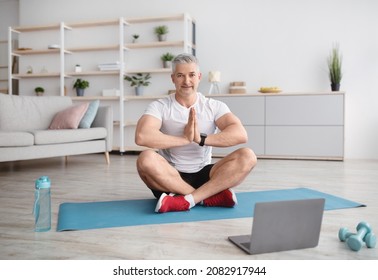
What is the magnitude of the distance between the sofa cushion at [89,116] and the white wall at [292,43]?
5.91 ft

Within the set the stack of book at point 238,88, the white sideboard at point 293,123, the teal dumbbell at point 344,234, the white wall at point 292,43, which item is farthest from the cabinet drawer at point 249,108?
the teal dumbbell at point 344,234

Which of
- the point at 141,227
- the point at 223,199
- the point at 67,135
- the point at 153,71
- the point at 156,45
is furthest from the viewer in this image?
the point at 156,45

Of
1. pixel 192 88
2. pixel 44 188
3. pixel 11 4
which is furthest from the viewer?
pixel 11 4

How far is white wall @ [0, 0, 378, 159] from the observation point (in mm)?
4969

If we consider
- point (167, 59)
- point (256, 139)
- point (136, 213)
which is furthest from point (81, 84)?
point (136, 213)

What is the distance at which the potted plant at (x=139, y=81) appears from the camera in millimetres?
5621

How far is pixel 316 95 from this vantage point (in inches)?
189

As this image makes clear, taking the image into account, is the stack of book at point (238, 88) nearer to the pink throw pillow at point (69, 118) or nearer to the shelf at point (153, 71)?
the shelf at point (153, 71)

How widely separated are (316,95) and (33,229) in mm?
3983

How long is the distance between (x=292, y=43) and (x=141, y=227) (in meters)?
4.21

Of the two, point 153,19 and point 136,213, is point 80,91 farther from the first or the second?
point 136,213

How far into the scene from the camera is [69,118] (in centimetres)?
424
